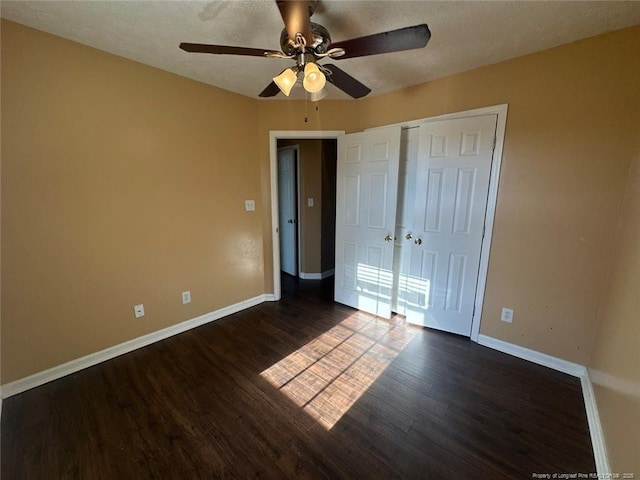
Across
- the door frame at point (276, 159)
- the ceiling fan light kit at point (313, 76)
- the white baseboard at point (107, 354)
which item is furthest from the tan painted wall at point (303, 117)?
the white baseboard at point (107, 354)

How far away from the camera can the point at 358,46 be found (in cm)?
128

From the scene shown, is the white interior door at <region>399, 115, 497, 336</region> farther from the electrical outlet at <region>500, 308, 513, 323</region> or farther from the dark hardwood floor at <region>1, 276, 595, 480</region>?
the dark hardwood floor at <region>1, 276, 595, 480</region>

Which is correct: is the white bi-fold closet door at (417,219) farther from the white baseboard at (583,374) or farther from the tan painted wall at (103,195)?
the tan painted wall at (103,195)

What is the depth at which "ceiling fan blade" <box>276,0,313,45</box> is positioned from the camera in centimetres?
105

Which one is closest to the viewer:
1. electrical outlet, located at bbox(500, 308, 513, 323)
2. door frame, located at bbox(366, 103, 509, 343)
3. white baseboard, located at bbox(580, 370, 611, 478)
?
white baseboard, located at bbox(580, 370, 611, 478)

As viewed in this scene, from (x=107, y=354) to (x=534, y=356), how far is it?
3487mm

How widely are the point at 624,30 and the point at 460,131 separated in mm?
986

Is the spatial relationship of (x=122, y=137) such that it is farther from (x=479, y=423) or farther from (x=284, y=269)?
(x=479, y=423)

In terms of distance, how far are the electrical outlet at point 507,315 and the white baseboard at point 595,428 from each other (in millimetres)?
540

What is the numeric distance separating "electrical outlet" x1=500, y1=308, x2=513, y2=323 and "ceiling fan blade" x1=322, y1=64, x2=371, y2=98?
82.9 inches

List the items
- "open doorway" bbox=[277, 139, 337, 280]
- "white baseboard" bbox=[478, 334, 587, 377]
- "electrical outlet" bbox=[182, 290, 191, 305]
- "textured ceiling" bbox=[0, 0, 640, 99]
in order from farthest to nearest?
"open doorway" bbox=[277, 139, 337, 280] → "electrical outlet" bbox=[182, 290, 191, 305] → "white baseboard" bbox=[478, 334, 587, 377] → "textured ceiling" bbox=[0, 0, 640, 99]

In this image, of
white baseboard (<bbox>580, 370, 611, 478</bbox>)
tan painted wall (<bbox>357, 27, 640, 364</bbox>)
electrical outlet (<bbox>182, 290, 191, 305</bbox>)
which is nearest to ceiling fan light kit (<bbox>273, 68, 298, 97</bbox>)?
tan painted wall (<bbox>357, 27, 640, 364</bbox>)

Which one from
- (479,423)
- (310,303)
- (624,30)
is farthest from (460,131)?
(310,303)

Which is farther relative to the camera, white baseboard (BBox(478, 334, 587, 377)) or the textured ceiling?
white baseboard (BBox(478, 334, 587, 377))
